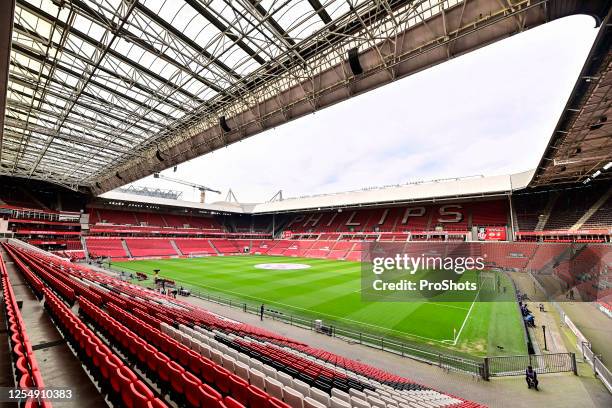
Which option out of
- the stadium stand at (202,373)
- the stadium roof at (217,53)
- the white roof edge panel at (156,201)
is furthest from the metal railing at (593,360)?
the white roof edge panel at (156,201)

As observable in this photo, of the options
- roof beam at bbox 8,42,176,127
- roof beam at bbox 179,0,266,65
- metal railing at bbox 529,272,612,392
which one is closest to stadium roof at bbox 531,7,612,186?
metal railing at bbox 529,272,612,392

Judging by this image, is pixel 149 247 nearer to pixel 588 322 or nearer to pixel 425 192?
pixel 425 192

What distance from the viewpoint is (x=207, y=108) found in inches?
648

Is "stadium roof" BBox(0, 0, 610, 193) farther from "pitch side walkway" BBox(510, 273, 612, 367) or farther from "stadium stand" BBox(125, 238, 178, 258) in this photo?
"stadium stand" BBox(125, 238, 178, 258)

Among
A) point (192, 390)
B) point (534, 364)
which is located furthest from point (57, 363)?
point (534, 364)

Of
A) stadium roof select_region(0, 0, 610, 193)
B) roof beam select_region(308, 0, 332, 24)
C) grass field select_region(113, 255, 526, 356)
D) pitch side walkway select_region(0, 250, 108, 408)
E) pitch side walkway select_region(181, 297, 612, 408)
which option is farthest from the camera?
grass field select_region(113, 255, 526, 356)

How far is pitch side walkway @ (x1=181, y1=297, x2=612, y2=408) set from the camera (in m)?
8.21

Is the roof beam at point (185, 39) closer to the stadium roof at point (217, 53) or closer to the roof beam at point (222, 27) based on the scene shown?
the stadium roof at point (217, 53)

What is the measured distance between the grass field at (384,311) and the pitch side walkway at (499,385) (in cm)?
254

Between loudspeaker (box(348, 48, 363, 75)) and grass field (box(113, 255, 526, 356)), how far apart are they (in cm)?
1208

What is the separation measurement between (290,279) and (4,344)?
77.6ft

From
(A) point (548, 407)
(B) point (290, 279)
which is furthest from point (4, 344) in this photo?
(B) point (290, 279)

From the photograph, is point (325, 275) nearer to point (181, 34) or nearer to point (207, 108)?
point (207, 108)

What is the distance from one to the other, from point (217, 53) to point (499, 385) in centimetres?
1629
